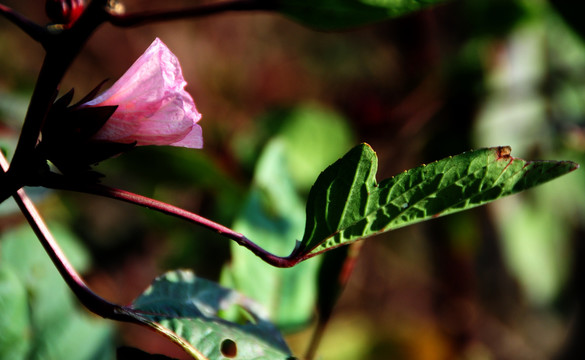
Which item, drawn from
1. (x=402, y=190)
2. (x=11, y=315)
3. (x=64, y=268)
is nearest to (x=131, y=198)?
(x=64, y=268)

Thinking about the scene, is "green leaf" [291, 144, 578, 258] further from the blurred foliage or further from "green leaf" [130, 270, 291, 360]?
the blurred foliage

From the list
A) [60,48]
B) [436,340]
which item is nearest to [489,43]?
[436,340]

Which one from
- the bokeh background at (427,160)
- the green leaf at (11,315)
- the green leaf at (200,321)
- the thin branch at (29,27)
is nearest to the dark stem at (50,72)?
Result: the thin branch at (29,27)

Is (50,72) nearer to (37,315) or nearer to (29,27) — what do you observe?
(29,27)

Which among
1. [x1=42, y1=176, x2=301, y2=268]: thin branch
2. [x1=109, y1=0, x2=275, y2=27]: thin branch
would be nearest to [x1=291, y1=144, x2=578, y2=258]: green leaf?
[x1=42, y1=176, x2=301, y2=268]: thin branch

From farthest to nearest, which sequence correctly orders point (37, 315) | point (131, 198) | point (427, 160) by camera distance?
point (427, 160), point (37, 315), point (131, 198)

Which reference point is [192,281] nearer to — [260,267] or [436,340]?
[260,267]

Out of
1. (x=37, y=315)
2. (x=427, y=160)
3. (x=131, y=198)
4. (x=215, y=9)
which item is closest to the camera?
(x=131, y=198)
